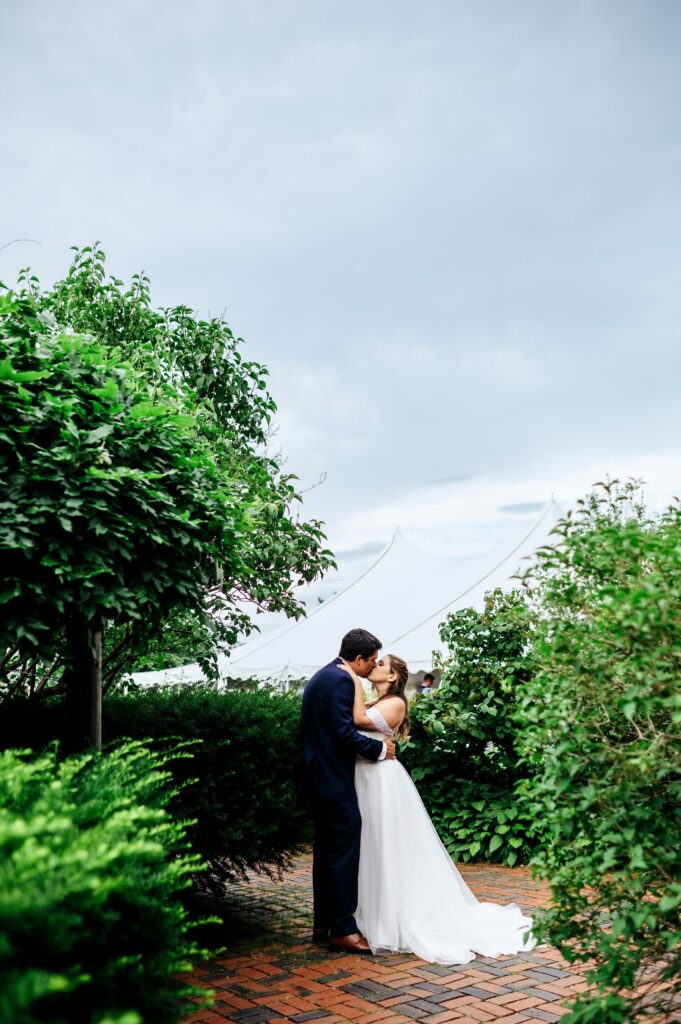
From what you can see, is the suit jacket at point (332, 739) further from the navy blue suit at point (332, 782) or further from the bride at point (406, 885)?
the bride at point (406, 885)

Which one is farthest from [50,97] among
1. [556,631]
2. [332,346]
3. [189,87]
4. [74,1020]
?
[74,1020]

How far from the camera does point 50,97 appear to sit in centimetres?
1011

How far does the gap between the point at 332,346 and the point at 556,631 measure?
41.3 ft

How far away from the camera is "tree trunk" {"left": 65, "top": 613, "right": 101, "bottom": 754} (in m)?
4.63

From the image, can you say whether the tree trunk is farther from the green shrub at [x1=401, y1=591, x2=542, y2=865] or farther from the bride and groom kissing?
the green shrub at [x1=401, y1=591, x2=542, y2=865]

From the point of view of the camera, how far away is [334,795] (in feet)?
17.9

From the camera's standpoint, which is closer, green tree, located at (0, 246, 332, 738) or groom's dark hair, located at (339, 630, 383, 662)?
green tree, located at (0, 246, 332, 738)

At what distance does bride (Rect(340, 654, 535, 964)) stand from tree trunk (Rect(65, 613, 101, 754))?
1.67 metres

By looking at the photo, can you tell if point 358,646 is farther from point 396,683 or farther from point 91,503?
point 91,503

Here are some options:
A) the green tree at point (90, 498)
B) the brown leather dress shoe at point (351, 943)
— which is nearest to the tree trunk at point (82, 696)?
the green tree at point (90, 498)

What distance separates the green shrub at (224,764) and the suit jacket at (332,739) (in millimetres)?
227

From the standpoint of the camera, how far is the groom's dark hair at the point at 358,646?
228 inches

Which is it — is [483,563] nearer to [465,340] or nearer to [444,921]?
[465,340]

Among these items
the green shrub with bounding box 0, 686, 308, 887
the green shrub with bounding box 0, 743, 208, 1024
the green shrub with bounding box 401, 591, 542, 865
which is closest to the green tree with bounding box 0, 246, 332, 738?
the green shrub with bounding box 0, 686, 308, 887
